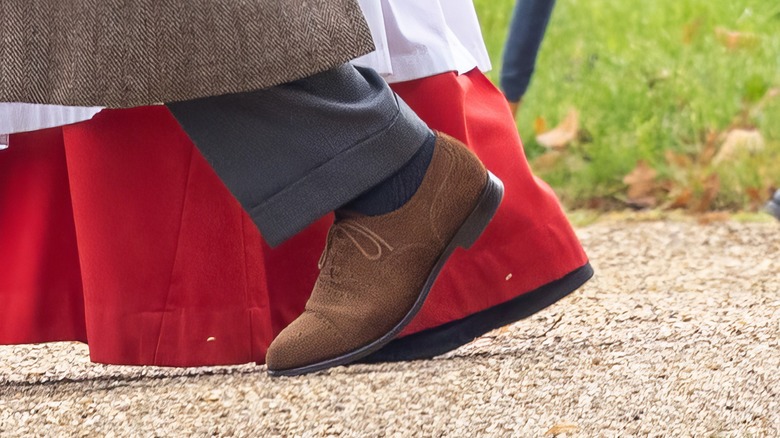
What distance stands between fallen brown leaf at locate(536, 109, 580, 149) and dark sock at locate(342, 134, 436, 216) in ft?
6.50

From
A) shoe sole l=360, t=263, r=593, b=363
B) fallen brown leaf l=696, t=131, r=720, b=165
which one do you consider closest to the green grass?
fallen brown leaf l=696, t=131, r=720, b=165

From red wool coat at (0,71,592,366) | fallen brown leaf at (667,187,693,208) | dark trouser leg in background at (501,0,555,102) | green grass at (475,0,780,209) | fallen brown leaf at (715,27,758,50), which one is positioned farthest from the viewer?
fallen brown leaf at (715,27,758,50)

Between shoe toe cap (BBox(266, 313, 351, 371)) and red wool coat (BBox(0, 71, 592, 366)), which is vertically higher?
red wool coat (BBox(0, 71, 592, 366))

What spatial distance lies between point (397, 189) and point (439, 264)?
11 cm

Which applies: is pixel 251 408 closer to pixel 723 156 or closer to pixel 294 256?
pixel 294 256

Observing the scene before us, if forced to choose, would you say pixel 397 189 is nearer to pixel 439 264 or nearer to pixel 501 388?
pixel 439 264

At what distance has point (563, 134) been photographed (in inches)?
128

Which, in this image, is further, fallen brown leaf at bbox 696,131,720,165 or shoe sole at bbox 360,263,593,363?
fallen brown leaf at bbox 696,131,720,165

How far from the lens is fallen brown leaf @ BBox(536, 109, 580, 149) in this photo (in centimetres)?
324

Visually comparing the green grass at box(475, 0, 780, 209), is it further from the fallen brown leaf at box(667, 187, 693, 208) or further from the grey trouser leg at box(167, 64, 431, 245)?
the grey trouser leg at box(167, 64, 431, 245)

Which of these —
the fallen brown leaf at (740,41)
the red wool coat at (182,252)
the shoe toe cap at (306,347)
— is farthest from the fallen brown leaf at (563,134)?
the shoe toe cap at (306,347)

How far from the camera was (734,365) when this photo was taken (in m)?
1.53

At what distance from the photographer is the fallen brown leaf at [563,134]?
3238mm

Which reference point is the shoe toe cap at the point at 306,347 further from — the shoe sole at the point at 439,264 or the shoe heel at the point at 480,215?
the shoe heel at the point at 480,215
